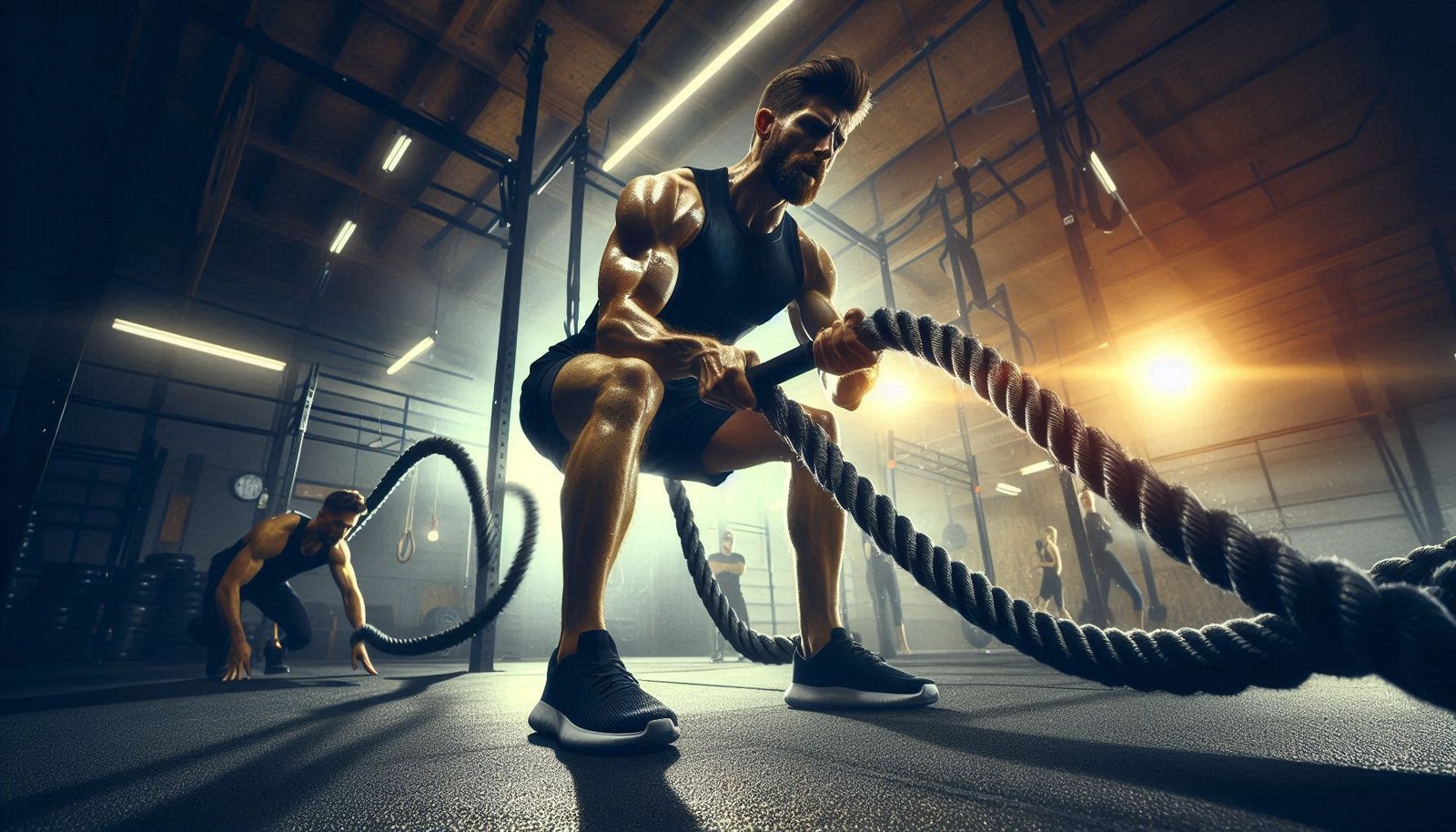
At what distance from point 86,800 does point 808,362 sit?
1260 mm

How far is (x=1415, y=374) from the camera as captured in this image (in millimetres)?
8844

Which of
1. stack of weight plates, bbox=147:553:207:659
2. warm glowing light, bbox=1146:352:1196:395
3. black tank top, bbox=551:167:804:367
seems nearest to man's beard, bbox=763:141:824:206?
black tank top, bbox=551:167:804:367

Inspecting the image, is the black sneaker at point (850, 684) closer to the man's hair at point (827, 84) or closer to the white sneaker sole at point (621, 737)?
the white sneaker sole at point (621, 737)

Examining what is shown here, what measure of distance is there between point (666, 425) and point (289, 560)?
13.6 feet

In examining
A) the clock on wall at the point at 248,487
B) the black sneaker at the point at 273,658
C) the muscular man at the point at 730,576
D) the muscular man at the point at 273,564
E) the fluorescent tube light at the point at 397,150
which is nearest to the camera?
the muscular man at the point at 273,564

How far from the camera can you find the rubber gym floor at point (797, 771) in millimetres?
652

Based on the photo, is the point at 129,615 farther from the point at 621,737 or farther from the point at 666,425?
the point at 621,737

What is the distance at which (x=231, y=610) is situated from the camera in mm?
3861

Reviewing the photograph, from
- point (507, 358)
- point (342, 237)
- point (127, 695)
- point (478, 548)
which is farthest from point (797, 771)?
point (342, 237)

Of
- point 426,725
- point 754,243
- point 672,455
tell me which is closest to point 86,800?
point 426,725

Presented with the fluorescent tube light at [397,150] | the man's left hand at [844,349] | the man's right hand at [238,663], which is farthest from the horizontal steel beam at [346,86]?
the man's left hand at [844,349]

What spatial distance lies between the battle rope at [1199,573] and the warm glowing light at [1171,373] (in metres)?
11.6

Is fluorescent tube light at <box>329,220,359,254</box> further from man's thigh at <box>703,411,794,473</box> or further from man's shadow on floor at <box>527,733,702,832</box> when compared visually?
man's shadow on floor at <box>527,733,702,832</box>

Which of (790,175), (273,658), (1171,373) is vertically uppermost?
(1171,373)
